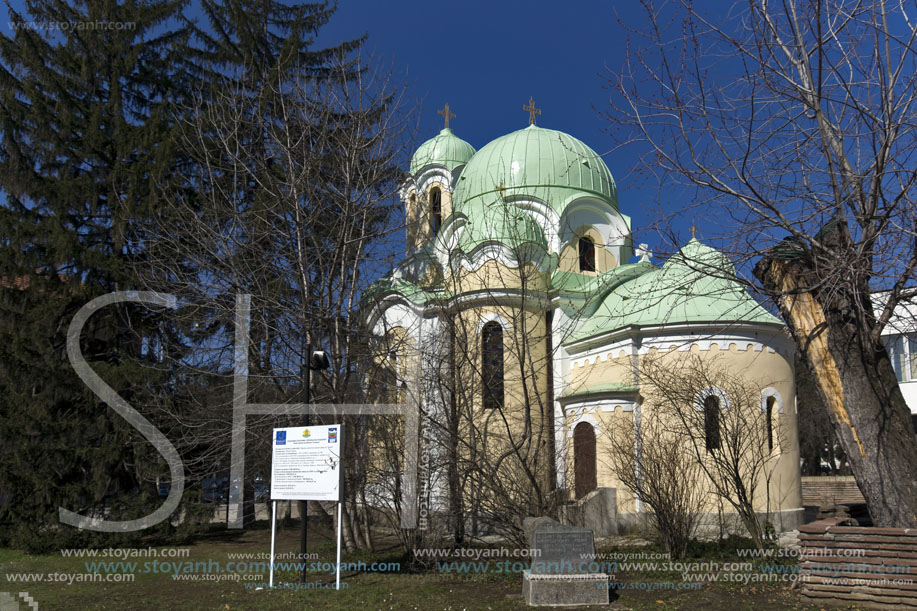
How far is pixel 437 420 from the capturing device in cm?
1192

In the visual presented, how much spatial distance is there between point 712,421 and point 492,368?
13.6 ft

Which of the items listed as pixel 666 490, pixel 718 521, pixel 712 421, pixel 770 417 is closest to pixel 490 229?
pixel 712 421

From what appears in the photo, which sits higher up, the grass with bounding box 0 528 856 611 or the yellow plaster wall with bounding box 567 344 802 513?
the yellow plaster wall with bounding box 567 344 802 513

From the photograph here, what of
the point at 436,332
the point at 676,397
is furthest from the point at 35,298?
the point at 676,397

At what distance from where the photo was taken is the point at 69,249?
15859 millimetres

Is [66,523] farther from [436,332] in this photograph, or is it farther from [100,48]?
[100,48]

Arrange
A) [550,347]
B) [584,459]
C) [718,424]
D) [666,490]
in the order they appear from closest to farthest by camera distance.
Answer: [666,490], [718,424], [584,459], [550,347]

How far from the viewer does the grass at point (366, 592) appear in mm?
8430

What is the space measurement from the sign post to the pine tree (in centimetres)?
707

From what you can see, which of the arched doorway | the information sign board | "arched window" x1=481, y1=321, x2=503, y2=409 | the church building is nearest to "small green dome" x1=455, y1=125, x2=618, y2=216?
the church building

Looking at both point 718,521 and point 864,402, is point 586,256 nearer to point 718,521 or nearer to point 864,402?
point 718,521

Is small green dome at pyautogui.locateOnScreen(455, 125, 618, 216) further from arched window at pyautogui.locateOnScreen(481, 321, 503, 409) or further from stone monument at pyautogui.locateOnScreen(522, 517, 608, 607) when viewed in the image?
stone monument at pyautogui.locateOnScreen(522, 517, 608, 607)

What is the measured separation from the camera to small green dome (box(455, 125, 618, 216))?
21.5 meters

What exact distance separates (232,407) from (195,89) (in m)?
10.6
